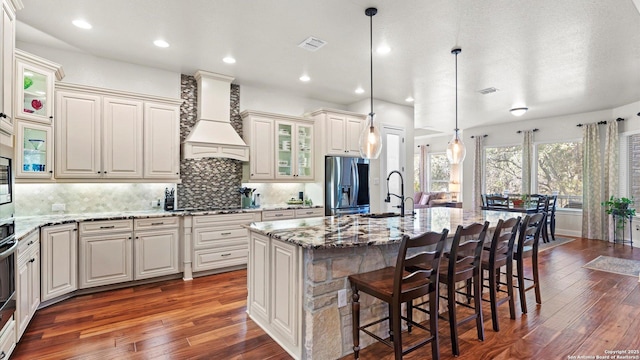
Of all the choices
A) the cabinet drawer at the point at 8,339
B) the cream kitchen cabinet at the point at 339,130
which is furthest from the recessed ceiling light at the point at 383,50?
the cabinet drawer at the point at 8,339

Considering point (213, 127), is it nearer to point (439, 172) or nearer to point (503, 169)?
point (503, 169)

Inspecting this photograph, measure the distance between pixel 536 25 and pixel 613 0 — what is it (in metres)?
0.55

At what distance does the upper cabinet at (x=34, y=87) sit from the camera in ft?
9.89

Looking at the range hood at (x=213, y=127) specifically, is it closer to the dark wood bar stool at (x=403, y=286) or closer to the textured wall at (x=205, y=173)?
the textured wall at (x=205, y=173)

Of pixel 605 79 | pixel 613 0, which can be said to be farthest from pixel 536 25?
pixel 605 79

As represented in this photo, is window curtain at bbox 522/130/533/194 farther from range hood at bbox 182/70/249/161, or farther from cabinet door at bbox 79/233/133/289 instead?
cabinet door at bbox 79/233/133/289

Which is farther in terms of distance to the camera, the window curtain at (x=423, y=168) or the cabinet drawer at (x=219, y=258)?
the window curtain at (x=423, y=168)

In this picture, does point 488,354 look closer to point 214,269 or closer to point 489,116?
point 214,269

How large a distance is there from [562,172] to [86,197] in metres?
9.25

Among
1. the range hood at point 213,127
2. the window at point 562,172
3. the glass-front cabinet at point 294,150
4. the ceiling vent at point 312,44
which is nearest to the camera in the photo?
the ceiling vent at point 312,44

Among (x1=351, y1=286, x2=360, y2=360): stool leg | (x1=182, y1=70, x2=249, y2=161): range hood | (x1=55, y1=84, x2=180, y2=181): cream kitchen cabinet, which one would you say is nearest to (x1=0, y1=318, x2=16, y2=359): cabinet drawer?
(x1=55, y1=84, x2=180, y2=181): cream kitchen cabinet

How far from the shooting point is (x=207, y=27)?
3.17m

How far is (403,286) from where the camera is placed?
2100 millimetres

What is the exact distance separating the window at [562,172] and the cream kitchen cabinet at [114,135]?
8.07 m
